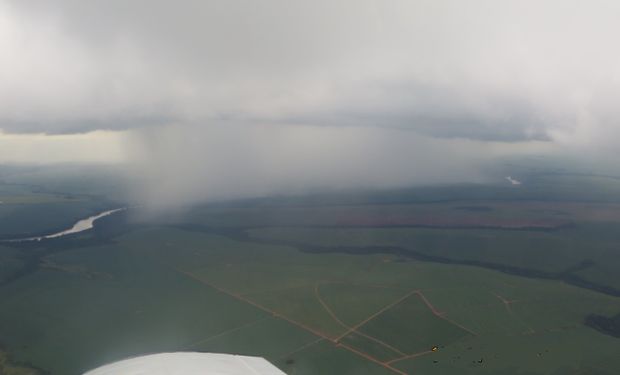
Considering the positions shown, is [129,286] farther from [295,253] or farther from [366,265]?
[366,265]

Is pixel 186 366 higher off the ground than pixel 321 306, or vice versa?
pixel 186 366

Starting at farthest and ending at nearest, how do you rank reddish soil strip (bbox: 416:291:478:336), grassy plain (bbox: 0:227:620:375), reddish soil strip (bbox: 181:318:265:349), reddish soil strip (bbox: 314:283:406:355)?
reddish soil strip (bbox: 416:291:478:336)
reddish soil strip (bbox: 314:283:406:355)
reddish soil strip (bbox: 181:318:265:349)
grassy plain (bbox: 0:227:620:375)

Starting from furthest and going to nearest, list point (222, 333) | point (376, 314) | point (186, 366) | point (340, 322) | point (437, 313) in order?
point (437, 313)
point (376, 314)
point (340, 322)
point (222, 333)
point (186, 366)

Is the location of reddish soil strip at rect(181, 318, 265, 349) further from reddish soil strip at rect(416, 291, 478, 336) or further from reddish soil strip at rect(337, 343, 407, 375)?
reddish soil strip at rect(416, 291, 478, 336)

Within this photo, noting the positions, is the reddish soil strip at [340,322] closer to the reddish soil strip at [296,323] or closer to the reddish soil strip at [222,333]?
the reddish soil strip at [296,323]

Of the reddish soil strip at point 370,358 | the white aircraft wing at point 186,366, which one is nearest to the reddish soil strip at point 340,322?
the reddish soil strip at point 370,358

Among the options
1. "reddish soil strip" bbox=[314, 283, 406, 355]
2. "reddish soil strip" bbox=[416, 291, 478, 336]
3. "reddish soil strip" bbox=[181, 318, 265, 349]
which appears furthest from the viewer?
"reddish soil strip" bbox=[416, 291, 478, 336]

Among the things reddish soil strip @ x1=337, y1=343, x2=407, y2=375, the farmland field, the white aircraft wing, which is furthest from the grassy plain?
the white aircraft wing

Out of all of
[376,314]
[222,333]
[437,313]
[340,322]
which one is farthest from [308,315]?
[437,313]

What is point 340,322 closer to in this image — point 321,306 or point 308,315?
point 308,315

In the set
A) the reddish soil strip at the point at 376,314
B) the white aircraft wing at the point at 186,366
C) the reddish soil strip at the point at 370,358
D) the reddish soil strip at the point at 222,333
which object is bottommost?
the reddish soil strip at the point at 370,358

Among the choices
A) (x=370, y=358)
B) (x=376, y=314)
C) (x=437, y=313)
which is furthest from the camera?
(x=437, y=313)

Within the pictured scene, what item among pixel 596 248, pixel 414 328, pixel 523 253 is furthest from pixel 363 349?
pixel 596 248
